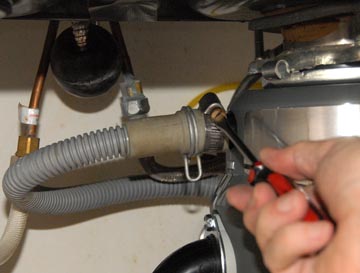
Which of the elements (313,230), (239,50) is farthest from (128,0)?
(239,50)

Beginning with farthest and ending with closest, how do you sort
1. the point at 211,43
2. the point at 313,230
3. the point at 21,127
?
the point at 211,43 < the point at 21,127 < the point at 313,230

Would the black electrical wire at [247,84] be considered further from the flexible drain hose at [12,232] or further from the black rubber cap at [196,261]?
the flexible drain hose at [12,232]

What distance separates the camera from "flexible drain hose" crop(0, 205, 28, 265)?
729 millimetres

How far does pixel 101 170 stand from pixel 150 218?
110 mm

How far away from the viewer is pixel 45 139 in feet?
2.68

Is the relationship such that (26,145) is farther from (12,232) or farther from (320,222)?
(320,222)

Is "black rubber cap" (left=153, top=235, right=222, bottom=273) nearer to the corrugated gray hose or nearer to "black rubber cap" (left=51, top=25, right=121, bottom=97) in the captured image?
the corrugated gray hose

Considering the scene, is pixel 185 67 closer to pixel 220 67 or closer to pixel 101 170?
pixel 220 67

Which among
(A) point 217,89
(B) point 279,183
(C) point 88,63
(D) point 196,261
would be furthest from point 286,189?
(A) point 217,89

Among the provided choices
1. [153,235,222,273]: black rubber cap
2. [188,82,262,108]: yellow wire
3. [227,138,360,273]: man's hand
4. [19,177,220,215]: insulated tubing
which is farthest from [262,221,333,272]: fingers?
[188,82,262,108]: yellow wire

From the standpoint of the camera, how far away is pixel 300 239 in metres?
0.38

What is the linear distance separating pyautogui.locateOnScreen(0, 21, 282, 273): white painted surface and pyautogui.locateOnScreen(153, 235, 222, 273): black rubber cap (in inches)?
10.4

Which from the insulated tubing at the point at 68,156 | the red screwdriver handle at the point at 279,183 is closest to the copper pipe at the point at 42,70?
the insulated tubing at the point at 68,156

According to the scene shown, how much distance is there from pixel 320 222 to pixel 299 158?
80 mm
